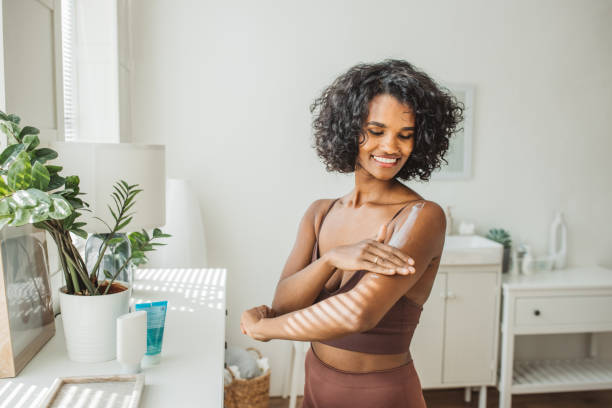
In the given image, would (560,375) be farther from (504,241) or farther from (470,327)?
(504,241)

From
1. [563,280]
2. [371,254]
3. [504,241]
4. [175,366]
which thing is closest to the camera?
[371,254]

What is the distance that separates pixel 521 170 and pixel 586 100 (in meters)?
0.62

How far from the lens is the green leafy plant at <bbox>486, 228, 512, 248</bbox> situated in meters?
3.04

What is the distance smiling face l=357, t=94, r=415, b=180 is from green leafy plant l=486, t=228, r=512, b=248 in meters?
2.18

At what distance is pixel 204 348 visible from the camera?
131 cm

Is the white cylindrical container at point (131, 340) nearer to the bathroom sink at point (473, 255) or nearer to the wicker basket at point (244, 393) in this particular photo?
the wicker basket at point (244, 393)

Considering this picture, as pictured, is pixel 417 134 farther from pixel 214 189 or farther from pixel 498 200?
pixel 498 200

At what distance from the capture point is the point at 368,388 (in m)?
1.10

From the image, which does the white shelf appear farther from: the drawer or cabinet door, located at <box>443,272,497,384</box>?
the drawer

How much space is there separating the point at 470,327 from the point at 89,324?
2.17 meters

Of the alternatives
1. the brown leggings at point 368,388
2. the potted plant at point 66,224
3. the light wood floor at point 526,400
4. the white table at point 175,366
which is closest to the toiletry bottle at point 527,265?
the light wood floor at point 526,400

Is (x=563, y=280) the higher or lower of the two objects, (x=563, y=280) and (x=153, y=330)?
the lower

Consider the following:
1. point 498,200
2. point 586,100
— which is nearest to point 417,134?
point 498,200

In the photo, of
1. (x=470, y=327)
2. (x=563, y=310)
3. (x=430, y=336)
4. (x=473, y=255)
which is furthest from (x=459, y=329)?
(x=563, y=310)
